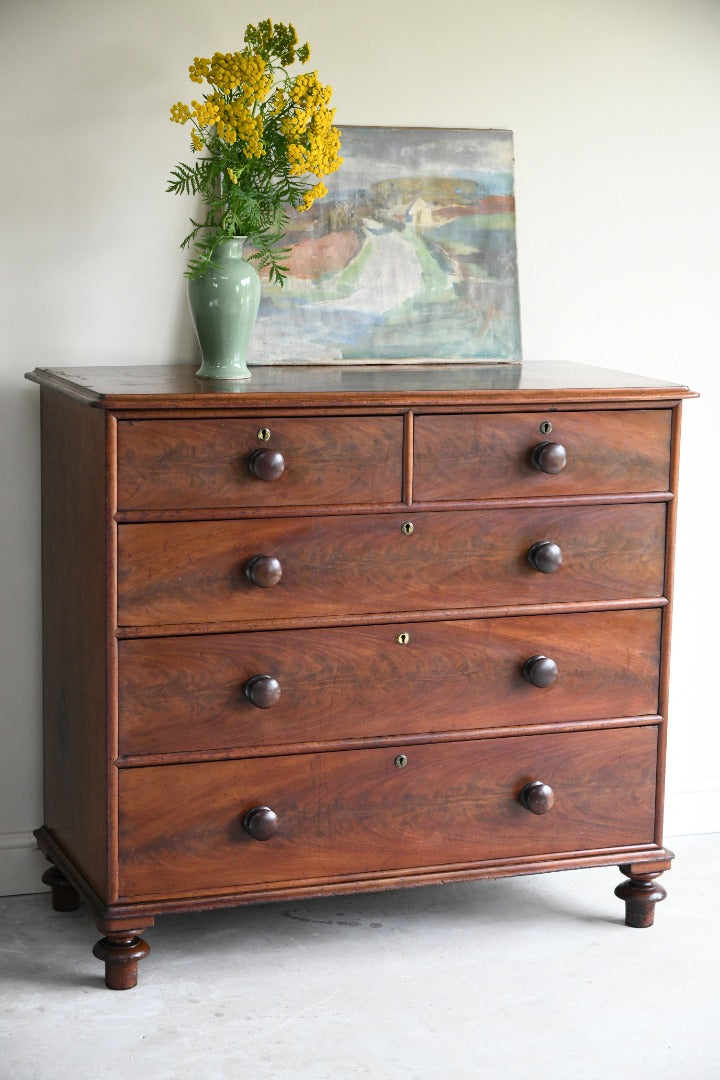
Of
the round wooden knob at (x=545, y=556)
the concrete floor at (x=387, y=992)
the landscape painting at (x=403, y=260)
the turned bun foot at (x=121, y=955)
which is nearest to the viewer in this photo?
the concrete floor at (x=387, y=992)

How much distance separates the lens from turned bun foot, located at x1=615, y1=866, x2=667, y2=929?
9.48 feet

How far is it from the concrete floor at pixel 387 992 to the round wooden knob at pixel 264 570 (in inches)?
30.6

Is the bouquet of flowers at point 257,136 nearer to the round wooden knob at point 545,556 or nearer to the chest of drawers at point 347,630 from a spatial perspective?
the chest of drawers at point 347,630

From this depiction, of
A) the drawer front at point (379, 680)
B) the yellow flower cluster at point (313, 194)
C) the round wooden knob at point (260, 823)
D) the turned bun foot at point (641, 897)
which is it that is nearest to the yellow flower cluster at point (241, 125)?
the yellow flower cluster at point (313, 194)

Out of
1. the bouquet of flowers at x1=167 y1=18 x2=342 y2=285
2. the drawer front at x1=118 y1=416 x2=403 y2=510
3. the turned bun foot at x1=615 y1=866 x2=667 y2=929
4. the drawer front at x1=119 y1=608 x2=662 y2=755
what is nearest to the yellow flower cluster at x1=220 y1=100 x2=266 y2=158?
the bouquet of flowers at x1=167 y1=18 x2=342 y2=285

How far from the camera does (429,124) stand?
10.1ft

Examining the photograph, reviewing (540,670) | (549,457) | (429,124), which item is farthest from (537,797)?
(429,124)

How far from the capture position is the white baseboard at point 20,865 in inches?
118

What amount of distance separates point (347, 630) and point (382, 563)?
0.14 metres

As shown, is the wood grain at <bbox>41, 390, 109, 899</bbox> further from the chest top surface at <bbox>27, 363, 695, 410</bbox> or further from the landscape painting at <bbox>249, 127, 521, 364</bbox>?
the landscape painting at <bbox>249, 127, 521, 364</bbox>

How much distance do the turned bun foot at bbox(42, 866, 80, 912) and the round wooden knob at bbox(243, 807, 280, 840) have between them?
539 mm

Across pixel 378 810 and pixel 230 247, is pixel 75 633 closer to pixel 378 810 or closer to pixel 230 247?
pixel 378 810

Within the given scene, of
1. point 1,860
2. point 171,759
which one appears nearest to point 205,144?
point 171,759

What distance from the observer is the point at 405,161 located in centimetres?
305
